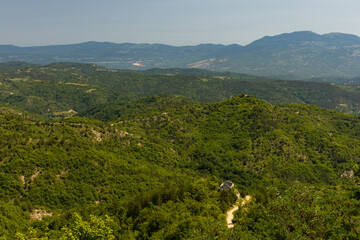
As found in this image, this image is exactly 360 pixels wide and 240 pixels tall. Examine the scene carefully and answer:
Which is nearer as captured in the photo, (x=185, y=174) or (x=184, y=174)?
(x=184, y=174)

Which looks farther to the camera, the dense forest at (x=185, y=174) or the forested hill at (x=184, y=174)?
the forested hill at (x=184, y=174)

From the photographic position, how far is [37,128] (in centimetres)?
10625

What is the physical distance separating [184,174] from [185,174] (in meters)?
0.52

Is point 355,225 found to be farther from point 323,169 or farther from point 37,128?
point 37,128

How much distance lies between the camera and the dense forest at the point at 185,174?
39.8 meters

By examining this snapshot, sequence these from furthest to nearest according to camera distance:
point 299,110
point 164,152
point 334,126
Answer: point 299,110
point 334,126
point 164,152

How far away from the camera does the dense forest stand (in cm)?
3978

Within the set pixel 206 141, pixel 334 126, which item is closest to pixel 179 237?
pixel 206 141

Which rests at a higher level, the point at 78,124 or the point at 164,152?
the point at 78,124

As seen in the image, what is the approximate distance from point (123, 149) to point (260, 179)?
66967 millimetres

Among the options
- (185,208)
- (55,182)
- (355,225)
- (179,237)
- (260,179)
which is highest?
(355,225)

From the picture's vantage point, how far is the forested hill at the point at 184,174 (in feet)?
132

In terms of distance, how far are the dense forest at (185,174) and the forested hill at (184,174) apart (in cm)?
35

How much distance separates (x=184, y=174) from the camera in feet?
385
